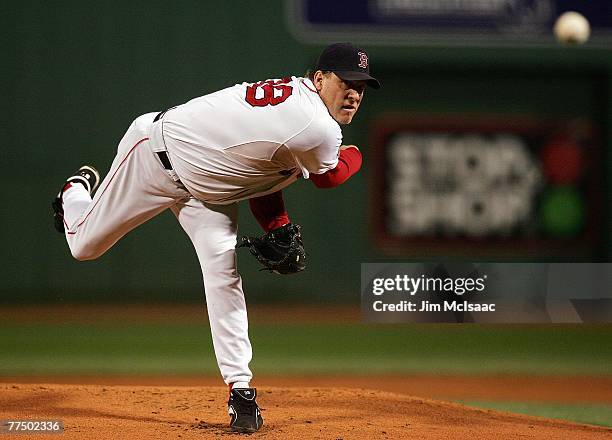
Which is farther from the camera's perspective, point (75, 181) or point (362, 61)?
point (75, 181)

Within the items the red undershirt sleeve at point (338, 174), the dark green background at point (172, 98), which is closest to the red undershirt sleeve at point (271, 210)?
the red undershirt sleeve at point (338, 174)

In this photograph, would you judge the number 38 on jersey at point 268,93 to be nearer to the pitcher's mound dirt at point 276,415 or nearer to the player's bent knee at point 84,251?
the player's bent knee at point 84,251

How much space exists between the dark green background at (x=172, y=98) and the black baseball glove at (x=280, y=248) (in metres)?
3.62

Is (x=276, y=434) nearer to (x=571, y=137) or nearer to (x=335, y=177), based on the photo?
(x=335, y=177)

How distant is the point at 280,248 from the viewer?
3322 millimetres

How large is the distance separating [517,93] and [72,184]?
13.9ft

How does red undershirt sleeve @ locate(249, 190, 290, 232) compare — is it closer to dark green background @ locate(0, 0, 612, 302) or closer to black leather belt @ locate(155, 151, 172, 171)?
black leather belt @ locate(155, 151, 172, 171)

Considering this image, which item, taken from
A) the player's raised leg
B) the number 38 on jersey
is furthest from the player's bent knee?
the number 38 on jersey

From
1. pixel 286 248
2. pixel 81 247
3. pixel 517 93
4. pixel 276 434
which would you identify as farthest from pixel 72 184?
pixel 517 93

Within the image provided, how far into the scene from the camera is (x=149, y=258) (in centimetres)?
707

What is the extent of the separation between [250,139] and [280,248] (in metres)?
0.46

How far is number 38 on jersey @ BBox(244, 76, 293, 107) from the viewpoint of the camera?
3.08m

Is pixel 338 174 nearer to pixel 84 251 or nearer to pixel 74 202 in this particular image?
pixel 84 251

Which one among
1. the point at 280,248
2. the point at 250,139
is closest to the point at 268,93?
the point at 250,139
